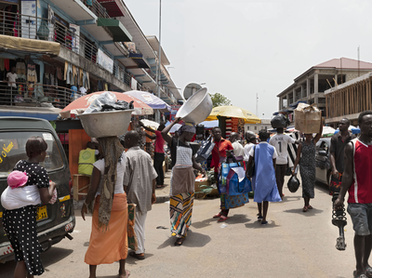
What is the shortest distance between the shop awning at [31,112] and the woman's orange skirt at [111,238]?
12471 mm

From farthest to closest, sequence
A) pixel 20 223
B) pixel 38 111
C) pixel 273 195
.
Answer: pixel 38 111, pixel 273 195, pixel 20 223

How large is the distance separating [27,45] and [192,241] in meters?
12.0

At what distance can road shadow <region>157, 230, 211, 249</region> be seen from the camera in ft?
16.4

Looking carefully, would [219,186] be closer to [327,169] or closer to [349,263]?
[349,263]

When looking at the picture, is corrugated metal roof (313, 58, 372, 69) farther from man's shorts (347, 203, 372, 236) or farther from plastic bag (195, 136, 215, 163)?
man's shorts (347, 203, 372, 236)

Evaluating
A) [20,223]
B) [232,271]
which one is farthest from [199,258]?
[20,223]

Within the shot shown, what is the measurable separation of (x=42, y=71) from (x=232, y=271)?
16184mm

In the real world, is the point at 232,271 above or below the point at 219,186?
below

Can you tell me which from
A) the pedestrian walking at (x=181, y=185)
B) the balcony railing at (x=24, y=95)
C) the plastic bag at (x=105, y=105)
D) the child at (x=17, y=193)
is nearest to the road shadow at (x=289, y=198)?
the pedestrian walking at (x=181, y=185)

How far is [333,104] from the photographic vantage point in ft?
133

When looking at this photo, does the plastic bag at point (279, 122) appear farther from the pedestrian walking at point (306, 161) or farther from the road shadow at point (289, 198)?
the road shadow at point (289, 198)

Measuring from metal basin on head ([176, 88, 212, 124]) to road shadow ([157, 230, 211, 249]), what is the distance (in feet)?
5.99

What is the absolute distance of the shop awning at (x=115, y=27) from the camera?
21312mm

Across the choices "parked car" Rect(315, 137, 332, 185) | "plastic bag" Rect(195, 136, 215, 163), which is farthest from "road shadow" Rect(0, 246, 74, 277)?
"parked car" Rect(315, 137, 332, 185)
